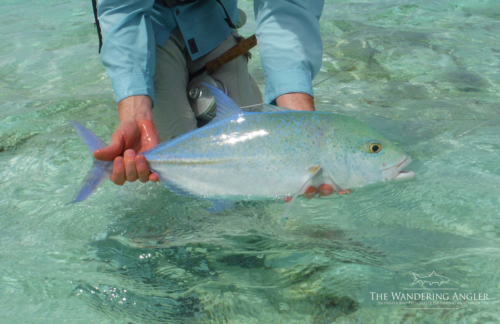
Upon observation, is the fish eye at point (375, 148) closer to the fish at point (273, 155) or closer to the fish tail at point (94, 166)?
the fish at point (273, 155)

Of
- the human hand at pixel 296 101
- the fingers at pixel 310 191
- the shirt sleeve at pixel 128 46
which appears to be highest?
the shirt sleeve at pixel 128 46

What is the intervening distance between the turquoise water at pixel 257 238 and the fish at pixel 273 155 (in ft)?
1.27

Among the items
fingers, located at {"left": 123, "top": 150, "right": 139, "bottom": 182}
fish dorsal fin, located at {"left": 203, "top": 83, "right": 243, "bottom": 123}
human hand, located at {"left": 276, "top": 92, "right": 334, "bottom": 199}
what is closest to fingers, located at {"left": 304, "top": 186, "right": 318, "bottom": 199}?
fish dorsal fin, located at {"left": 203, "top": 83, "right": 243, "bottom": 123}

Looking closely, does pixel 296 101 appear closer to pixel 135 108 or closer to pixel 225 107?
pixel 225 107

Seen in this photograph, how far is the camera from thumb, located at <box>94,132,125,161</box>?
2256 millimetres

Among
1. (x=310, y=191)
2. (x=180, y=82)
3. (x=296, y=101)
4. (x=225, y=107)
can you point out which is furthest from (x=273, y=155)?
(x=180, y=82)

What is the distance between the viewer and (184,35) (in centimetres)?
351

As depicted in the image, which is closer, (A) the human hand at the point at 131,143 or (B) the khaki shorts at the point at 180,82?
(A) the human hand at the point at 131,143

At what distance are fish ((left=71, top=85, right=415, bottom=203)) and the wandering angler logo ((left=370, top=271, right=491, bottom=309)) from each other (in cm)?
52

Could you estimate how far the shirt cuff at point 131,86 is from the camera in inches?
110

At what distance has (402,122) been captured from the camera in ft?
13.3

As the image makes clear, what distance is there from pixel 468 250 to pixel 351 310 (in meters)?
0.75

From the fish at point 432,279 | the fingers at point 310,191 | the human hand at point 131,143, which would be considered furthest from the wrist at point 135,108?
the fish at point 432,279

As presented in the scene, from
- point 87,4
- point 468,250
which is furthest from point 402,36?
point 87,4
